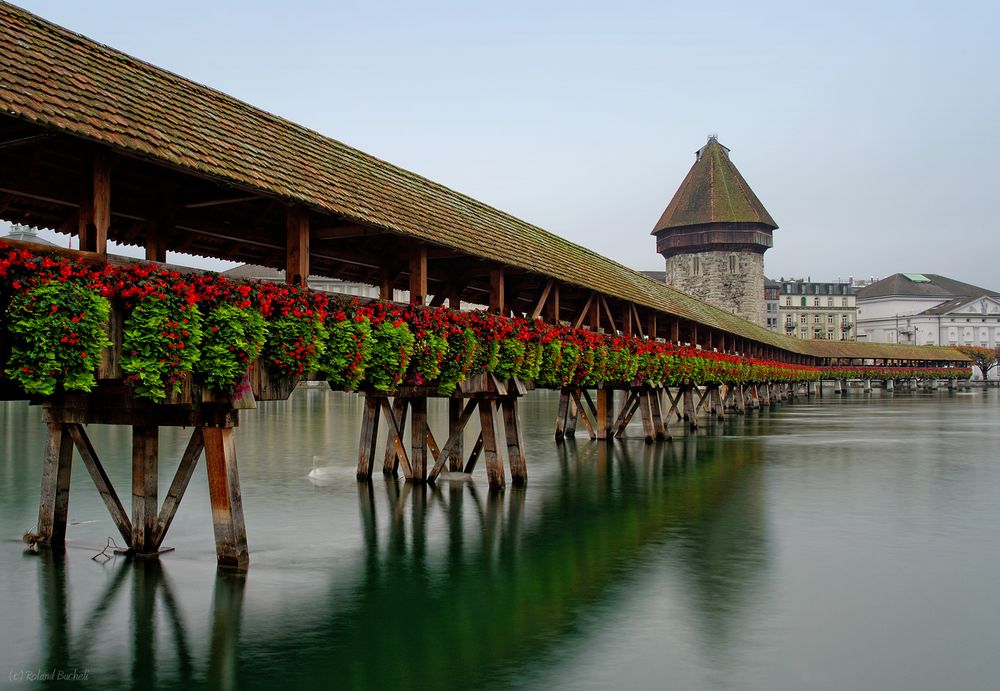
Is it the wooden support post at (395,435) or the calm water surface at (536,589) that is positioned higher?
the wooden support post at (395,435)

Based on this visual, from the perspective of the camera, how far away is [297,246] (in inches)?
452

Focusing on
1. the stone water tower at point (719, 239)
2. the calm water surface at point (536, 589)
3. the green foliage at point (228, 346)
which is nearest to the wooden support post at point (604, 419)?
the calm water surface at point (536, 589)

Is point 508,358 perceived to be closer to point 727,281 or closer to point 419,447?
point 419,447

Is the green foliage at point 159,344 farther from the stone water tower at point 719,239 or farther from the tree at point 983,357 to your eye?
the tree at point 983,357

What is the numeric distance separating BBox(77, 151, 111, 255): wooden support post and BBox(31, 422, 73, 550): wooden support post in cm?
299

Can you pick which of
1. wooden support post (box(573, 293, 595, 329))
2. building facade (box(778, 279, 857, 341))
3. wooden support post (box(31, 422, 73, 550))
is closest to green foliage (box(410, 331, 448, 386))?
wooden support post (box(31, 422, 73, 550))

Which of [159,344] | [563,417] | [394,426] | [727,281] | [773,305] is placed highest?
[773,305]

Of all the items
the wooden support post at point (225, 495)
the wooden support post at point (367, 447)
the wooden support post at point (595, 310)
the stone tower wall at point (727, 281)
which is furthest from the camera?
the stone tower wall at point (727, 281)

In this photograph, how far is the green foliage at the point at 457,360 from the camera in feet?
46.3

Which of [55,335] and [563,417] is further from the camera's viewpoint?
[563,417]

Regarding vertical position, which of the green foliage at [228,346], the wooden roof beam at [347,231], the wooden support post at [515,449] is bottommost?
the wooden support post at [515,449]

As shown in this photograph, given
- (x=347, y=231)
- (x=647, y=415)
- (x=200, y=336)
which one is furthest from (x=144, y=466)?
(x=647, y=415)

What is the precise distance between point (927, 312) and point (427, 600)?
14103 cm

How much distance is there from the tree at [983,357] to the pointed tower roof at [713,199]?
4710cm
